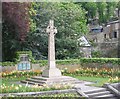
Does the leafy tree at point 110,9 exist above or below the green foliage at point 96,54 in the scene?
above

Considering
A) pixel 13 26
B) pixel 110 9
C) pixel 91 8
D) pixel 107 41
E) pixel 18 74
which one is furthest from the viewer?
pixel 110 9

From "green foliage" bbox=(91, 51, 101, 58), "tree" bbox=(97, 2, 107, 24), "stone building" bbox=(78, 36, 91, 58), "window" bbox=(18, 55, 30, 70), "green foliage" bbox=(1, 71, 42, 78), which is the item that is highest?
"tree" bbox=(97, 2, 107, 24)

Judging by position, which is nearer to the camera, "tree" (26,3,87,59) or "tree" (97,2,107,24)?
"tree" (26,3,87,59)

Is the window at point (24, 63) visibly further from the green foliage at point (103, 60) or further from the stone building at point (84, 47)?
the stone building at point (84, 47)

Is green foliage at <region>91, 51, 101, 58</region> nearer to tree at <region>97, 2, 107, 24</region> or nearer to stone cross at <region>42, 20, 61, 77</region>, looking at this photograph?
stone cross at <region>42, 20, 61, 77</region>

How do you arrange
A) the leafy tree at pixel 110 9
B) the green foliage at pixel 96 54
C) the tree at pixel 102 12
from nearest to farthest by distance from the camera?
the green foliage at pixel 96 54
the leafy tree at pixel 110 9
the tree at pixel 102 12

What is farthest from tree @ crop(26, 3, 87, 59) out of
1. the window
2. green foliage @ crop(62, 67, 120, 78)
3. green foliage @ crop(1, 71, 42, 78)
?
green foliage @ crop(1, 71, 42, 78)

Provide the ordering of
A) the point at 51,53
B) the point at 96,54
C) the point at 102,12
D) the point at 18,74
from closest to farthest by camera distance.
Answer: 1. the point at 51,53
2. the point at 18,74
3. the point at 96,54
4. the point at 102,12

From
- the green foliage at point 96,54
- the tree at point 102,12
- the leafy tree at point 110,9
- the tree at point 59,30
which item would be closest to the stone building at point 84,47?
the green foliage at point 96,54

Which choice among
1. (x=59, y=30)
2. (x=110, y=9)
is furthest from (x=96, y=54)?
(x=110, y=9)

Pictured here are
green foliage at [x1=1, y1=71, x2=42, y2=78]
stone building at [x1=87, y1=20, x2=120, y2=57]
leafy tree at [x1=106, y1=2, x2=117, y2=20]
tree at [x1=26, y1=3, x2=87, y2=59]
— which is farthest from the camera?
leafy tree at [x1=106, y1=2, x2=117, y2=20]

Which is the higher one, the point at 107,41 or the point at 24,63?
the point at 107,41

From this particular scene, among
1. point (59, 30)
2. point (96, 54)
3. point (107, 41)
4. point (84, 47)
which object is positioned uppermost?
point (59, 30)

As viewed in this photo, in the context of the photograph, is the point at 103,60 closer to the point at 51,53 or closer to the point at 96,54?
the point at 51,53
